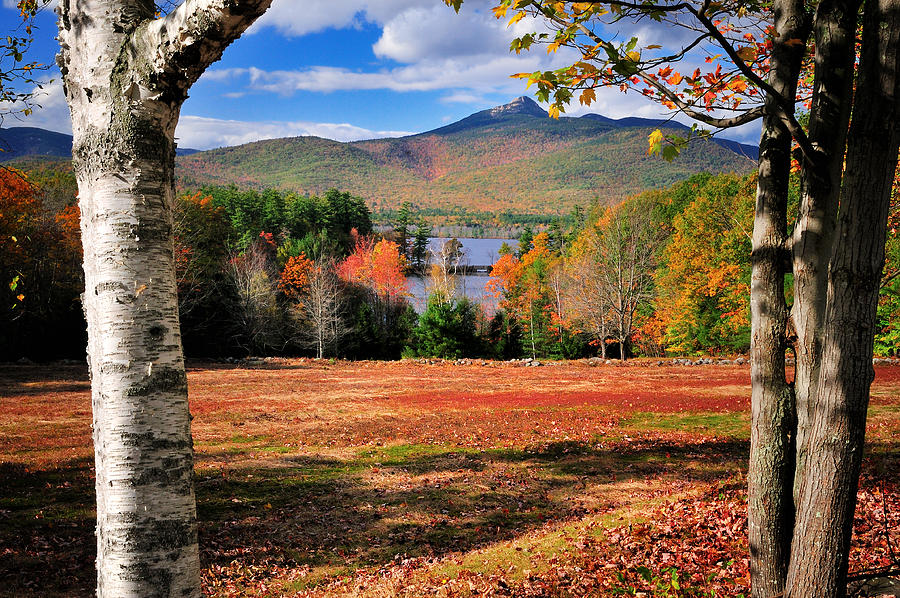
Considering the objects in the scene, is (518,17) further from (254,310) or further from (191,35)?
(254,310)

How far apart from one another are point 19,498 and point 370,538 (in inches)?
258

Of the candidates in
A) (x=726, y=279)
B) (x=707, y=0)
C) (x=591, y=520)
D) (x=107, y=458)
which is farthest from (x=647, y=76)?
(x=726, y=279)

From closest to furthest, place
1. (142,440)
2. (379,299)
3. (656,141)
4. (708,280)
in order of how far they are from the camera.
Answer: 1. (142,440)
2. (656,141)
3. (708,280)
4. (379,299)

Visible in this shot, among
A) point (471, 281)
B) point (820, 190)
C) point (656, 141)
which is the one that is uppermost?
point (471, 281)

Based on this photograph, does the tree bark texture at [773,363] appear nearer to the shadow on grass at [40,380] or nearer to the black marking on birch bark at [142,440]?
the black marking on birch bark at [142,440]

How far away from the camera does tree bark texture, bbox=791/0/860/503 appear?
341cm

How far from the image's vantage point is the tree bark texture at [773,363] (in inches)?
147

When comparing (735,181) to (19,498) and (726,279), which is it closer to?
(726,279)

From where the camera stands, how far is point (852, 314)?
3070 mm

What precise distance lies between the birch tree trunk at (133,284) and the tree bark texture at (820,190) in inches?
142

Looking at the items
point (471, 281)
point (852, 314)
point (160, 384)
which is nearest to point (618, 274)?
point (852, 314)

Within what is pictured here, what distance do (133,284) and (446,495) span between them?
27.9 feet

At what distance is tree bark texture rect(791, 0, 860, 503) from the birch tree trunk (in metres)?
3.62

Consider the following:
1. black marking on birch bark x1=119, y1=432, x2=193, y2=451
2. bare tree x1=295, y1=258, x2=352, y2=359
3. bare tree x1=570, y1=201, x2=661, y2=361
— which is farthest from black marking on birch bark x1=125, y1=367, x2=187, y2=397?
bare tree x1=295, y1=258, x2=352, y2=359
